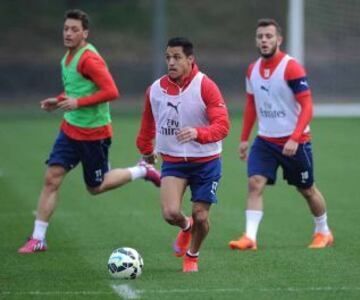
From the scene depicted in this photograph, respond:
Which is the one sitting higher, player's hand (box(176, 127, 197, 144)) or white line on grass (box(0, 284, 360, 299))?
player's hand (box(176, 127, 197, 144))

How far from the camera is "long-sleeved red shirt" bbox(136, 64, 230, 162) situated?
28.8 feet

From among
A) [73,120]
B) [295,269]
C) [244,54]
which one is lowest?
[244,54]

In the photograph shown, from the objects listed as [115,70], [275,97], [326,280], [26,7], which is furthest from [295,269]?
[26,7]

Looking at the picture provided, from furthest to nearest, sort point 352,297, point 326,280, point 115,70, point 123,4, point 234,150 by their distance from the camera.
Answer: point 123,4, point 115,70, point 234,150, point 326,280, point 352,297

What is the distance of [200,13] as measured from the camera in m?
35.8

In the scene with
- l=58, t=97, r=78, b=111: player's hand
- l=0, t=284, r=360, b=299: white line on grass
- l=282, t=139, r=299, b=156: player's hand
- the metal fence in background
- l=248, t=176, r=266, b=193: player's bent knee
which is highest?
l=58, t=97, r=78, b=111: player's hand

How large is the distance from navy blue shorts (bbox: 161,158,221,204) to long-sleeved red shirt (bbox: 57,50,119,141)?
53.5 inches

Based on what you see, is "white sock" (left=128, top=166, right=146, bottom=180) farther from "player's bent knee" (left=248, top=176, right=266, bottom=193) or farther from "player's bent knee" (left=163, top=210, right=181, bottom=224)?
"player's bent knee" (left=163, top=210, right=181, bottom=224)

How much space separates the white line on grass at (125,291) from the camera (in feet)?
26.5

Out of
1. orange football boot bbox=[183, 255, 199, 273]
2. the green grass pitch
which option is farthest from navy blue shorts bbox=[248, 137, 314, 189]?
orange football boot bbox=[183, 255, 199, 273]

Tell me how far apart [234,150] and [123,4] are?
16171 mm

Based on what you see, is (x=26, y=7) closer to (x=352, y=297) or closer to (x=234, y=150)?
(x=234, y=150)

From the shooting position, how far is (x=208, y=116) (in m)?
9.10

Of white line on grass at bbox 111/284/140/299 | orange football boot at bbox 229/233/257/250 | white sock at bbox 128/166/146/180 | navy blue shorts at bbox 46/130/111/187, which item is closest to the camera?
white line on grass at bbox 111/284/140/299
